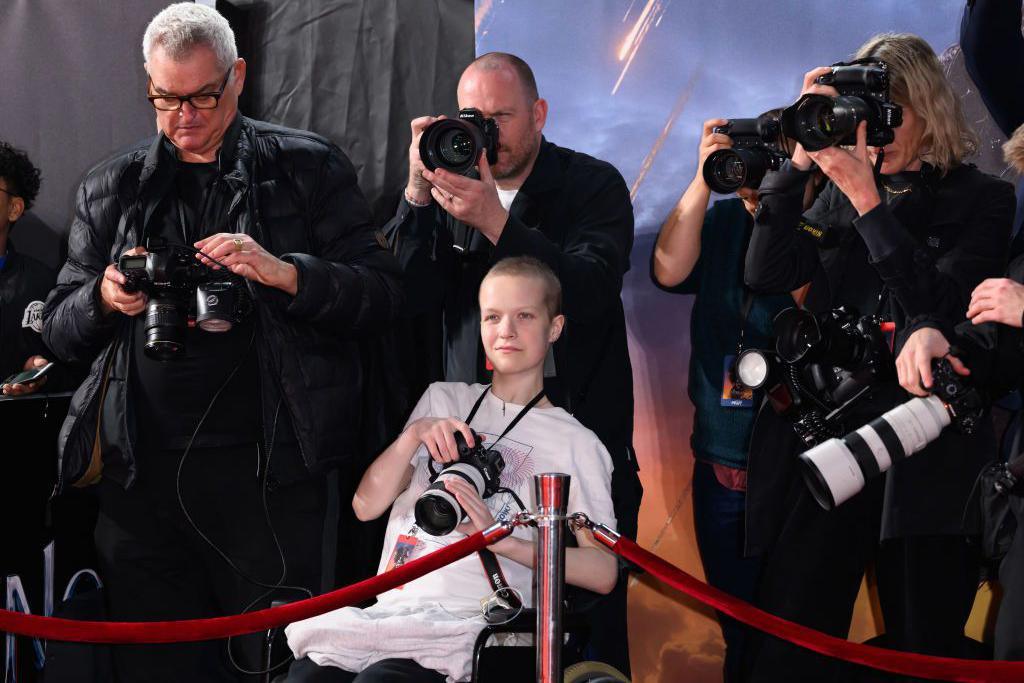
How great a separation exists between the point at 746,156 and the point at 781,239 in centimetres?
26

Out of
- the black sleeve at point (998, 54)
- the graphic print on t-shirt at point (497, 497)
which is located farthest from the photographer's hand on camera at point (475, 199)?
the black sleeve at point (998, 54)

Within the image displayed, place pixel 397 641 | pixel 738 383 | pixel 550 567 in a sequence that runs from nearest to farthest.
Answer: pixel 550 567, pixel 397 641, pixel 738 383

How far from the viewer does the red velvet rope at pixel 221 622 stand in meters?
2.09

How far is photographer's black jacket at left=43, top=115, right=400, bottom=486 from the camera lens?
2688mm

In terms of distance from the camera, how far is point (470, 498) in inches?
88.9

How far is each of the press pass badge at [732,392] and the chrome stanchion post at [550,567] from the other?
3.71ft

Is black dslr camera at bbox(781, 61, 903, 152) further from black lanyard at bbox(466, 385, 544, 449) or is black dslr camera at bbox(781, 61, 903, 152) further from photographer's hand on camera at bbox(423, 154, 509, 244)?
black lanyard at bbox(466, 385, 544, 449)

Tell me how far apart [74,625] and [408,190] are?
1.39 m

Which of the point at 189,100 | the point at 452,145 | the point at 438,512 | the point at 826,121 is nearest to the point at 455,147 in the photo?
the point at 452,145

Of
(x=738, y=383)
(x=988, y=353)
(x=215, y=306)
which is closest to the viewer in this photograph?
(x=988, y=353)

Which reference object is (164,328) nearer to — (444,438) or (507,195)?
(444,438)

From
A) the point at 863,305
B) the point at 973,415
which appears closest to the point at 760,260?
the point at 863,305

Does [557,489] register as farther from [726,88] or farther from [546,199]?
[726,88]

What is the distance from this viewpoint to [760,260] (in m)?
2.71
